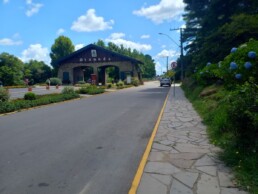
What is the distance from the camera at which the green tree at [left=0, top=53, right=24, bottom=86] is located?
56.1 metres

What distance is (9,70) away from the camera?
186 feet

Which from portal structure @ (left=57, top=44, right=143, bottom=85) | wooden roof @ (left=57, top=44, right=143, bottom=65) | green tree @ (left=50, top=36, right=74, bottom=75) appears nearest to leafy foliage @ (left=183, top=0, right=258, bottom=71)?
portal structure @ (left=57, top=44, right=143, bottom=85)

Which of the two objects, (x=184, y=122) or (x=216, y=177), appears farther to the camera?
(x=184, y=122)

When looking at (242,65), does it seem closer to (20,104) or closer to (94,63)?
(20,104)

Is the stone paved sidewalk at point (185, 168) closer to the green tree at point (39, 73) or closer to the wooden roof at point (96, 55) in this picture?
the wooden roof at point (96, 55)

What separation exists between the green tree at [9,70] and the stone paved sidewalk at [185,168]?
52686 mm

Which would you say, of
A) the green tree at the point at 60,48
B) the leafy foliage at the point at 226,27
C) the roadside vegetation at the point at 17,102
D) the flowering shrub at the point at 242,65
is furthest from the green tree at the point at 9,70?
the flowering shrub at the point at 242,65

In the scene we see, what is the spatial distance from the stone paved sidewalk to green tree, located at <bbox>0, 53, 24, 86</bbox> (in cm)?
5269

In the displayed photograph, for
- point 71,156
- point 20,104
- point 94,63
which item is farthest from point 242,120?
point 94,63

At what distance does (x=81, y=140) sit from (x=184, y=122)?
4.40 m

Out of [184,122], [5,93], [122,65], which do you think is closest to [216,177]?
[184,122]

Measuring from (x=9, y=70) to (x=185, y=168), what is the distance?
184 ft

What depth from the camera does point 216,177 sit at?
5281 millimetres

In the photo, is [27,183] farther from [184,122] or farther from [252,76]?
[184,122]
